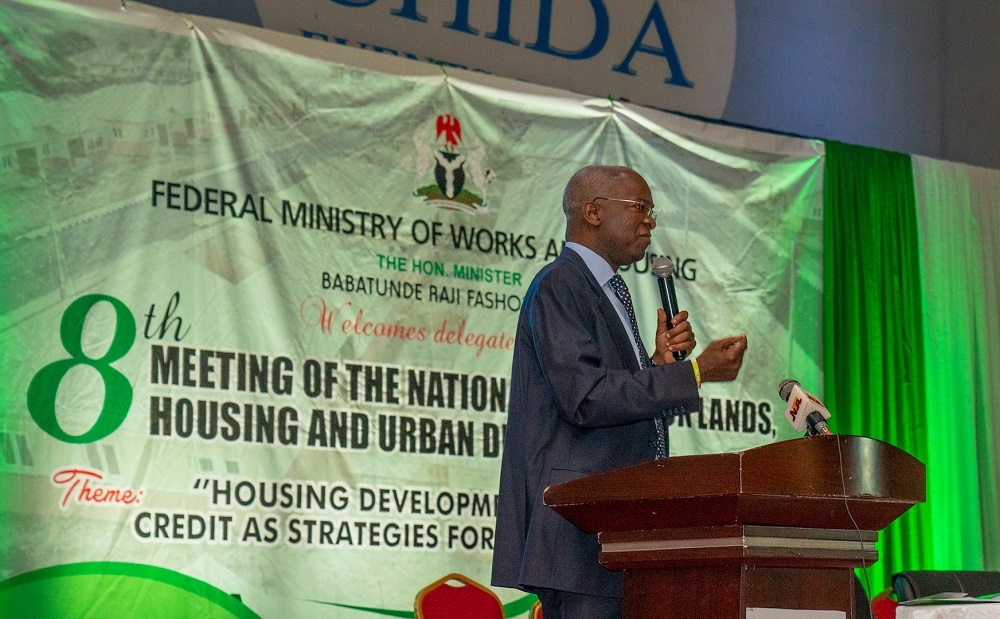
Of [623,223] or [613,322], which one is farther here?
[623,223]

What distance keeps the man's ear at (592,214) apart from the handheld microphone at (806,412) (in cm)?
72

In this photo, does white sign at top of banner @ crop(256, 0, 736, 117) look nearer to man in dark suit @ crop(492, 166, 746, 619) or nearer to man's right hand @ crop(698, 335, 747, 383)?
man in dark suit @ crop(492, 166, 746, 619)

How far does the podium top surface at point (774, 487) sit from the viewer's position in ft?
6.38

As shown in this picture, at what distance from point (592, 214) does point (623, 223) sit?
7cm

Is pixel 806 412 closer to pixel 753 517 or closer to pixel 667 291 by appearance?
pixel 753 517

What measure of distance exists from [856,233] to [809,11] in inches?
49.5

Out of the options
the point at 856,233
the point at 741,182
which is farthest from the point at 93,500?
the point at 856,233

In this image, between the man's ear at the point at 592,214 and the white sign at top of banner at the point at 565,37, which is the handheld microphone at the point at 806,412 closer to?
the man's ear at the point at 592,214

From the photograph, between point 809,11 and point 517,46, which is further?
point 809,11

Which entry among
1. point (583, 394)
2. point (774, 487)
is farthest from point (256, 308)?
point (774, 487)

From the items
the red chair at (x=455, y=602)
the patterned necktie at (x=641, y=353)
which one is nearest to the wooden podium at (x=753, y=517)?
the patterned necktie at (x=641, y=353)

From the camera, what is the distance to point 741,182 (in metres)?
5.68

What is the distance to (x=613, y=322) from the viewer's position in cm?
261

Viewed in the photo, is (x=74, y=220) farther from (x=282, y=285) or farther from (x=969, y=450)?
(x=969, y=450)
